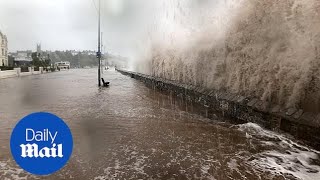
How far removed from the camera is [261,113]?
902cm

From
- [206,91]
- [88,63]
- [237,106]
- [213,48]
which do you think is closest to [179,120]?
Answer: [237,106]

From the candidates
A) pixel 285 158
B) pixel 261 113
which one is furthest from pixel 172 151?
pixel 261 113

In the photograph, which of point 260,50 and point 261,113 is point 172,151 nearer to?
point 261,113

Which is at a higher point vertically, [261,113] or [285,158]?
[261,113]

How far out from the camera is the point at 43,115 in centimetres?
348

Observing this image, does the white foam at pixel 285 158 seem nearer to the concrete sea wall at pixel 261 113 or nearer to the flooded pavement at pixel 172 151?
the flooded pavement at pixel 172 151

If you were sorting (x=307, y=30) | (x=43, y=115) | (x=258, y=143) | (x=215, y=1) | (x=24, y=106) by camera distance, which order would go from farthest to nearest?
(x=215, y=1)
(x=24, y=106)
(x=307, y=30)
(x=258, y=143)
(x=43, y=115)

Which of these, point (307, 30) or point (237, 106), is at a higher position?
point (307, 30)

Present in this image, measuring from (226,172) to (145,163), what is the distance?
1481mm

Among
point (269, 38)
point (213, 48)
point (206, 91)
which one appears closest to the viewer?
point (269, 38)

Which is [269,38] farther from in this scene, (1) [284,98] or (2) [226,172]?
(2) [226,172]

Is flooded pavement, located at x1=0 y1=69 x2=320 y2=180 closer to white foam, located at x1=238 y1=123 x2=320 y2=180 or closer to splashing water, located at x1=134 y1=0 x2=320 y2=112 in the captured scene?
white foam, located at x1=238 y1=123 x2=320 y2=180

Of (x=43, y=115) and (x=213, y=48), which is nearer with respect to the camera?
(x=43, y=115)

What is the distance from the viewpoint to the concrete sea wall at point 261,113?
23.5 feet
